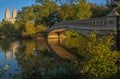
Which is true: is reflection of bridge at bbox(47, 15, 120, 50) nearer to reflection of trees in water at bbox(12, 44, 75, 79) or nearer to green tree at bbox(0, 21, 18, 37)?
reflection of trees in water at bbox(12, 44, 75, 79)

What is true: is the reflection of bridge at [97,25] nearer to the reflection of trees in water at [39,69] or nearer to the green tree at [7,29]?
the reflection of trees in water at [39,69]

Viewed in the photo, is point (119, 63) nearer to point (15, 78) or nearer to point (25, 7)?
point (15, 78)

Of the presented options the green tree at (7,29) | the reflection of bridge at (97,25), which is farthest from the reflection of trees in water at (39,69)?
the green tree at (7,29)

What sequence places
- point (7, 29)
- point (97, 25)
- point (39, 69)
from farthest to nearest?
1. point (7, 29)
2. point (97, 25)
3. point (39, 69)

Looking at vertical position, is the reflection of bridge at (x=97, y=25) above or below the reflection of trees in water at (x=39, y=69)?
above

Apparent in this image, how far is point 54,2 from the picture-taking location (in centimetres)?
8775

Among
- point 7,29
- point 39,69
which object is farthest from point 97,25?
point 7,29

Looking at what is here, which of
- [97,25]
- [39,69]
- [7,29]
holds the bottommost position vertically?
[39,69]

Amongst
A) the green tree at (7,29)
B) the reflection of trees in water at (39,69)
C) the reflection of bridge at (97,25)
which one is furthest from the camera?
the green tree at (7,29)

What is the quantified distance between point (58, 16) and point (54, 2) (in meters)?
6.91

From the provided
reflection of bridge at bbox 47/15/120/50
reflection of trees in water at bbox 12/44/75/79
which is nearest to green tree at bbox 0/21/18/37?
reflection of bridge at bbox 47/15/120/50

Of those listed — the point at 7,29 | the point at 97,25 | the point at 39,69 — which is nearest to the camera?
the point at 39,69

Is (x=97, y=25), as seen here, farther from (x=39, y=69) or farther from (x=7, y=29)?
(x=7, y=29)

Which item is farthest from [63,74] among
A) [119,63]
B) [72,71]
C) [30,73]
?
[119,63]
